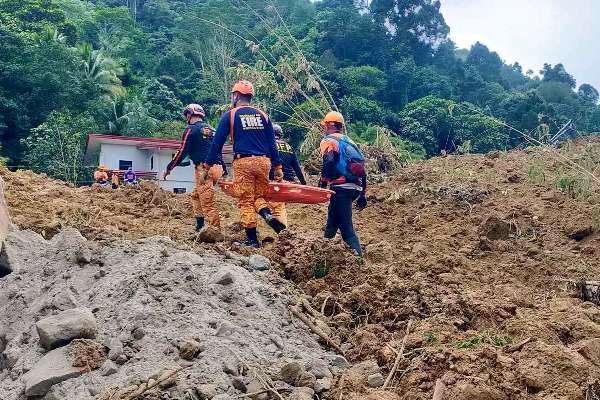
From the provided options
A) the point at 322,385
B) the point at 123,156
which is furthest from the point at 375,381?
the point at 123,156

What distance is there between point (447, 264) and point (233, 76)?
14.4 m

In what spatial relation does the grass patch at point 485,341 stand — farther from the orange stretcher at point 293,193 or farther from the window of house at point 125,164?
the window of house at point 125,164

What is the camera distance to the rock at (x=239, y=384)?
3.37m

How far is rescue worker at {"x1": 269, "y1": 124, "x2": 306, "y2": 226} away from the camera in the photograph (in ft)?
25.1

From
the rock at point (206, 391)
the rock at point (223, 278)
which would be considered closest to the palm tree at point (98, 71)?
the rock at point (223, 278)

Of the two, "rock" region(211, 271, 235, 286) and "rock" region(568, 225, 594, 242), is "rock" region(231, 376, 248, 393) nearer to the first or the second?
"rock" region(211, 271, 235, 286)

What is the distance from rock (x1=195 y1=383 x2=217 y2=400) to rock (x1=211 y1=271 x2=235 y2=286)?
4.00ft

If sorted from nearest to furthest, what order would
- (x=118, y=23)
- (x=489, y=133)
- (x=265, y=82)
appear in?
(x=265, y=82)
(x=489, y=133)
(x=118, y=23)

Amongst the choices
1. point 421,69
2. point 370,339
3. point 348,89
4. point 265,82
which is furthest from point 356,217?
point 421,69

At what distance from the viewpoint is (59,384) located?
345cm

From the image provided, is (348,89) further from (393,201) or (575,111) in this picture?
(393,201)

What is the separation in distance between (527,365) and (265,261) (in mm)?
2355

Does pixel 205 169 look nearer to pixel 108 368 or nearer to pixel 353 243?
pixel 353 243

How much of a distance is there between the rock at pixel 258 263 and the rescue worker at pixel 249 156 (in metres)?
1.12
